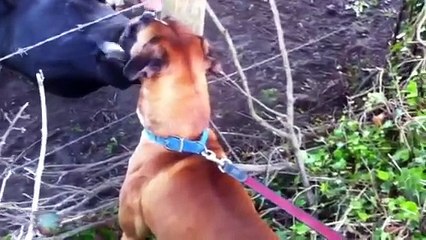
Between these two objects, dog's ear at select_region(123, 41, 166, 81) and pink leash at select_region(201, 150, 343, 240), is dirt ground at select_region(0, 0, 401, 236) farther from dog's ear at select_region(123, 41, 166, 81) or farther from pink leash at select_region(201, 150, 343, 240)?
pink leash at select_region(201, 150, 343, 240)

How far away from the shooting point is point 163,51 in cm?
304

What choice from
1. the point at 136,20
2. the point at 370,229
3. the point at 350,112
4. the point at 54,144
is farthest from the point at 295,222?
the point at 54,144

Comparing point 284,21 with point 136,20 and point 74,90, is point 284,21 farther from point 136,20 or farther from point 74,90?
point 136,20

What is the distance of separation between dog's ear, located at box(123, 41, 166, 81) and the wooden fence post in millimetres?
127

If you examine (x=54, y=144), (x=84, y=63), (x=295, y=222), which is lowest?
(x=54, y=144)

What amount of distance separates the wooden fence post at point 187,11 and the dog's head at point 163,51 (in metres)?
0.03

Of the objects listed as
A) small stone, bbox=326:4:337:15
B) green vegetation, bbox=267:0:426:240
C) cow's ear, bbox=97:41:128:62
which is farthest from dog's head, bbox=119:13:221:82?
small stone, bbox=326:4:337:15

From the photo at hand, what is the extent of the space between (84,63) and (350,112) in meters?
1.25

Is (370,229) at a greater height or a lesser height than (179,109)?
lesser

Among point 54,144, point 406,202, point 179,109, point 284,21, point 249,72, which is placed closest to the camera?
point 179,109

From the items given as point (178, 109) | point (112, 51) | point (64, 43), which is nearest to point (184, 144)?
point (178, 109)

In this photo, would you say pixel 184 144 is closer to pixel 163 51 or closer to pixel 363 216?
pixel 163 51

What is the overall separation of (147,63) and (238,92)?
1472 mm

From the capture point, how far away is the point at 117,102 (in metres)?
4.46
